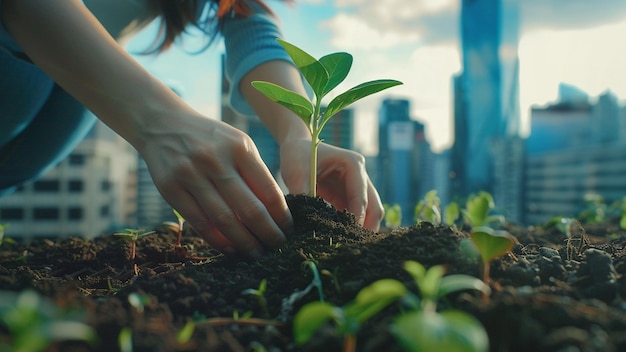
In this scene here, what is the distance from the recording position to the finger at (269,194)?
2.66 ft

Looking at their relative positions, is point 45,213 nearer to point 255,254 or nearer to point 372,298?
point 255,254

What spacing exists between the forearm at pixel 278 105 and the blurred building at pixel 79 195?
1806 centimetres

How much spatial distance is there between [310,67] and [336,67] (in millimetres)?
47

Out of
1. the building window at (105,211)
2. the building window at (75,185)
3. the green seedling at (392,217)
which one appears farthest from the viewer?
the building window at (105,211)

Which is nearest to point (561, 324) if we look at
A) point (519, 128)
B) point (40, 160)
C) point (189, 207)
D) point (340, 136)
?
point (189, 207)

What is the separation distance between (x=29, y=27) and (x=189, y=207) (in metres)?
0.41

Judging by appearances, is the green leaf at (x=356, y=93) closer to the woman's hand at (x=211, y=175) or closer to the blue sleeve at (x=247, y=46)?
the woman's hand at (x=211, y=175)

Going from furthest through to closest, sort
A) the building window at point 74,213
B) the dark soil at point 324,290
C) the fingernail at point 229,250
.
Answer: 1. the building window at point 74,213
2. the fingernail at point 229,250
3. the dark soil at point 324,290

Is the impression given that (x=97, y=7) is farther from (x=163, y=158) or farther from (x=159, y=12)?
(x=163, y=158)

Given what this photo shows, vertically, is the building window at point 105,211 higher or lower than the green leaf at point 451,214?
lower

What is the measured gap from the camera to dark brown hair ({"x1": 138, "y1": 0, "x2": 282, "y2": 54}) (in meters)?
1.43

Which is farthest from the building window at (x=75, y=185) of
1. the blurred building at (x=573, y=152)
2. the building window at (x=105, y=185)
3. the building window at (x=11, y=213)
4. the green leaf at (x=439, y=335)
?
the green leaf at (x=439, y=335)

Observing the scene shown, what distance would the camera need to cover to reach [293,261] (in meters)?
0.72

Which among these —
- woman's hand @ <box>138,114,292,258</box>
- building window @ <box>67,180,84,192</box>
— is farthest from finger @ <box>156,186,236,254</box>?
building window @ <box>67,180,84,192</box>
